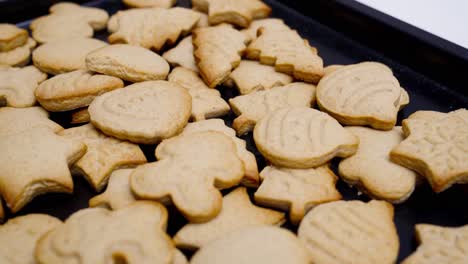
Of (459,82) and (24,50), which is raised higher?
(459,82)

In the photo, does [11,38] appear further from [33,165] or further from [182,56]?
[33,165]

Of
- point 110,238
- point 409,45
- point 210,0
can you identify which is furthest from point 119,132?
point 409,45

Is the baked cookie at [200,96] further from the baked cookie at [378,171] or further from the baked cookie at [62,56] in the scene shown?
the baked cookie at [378,171]

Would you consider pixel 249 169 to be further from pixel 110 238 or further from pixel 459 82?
pixel 459 82

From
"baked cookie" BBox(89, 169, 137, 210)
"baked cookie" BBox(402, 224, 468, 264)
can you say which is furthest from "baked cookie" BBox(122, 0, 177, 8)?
"baked cookie" BBox(402, 224, 468, 264)

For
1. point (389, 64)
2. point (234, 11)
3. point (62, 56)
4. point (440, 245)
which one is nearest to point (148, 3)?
point (234, 11)

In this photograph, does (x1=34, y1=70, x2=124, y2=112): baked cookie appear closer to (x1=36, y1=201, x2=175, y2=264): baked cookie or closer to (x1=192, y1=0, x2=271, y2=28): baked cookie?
(x1=36, y1=201, x2=175, y2=264): baked cookie
